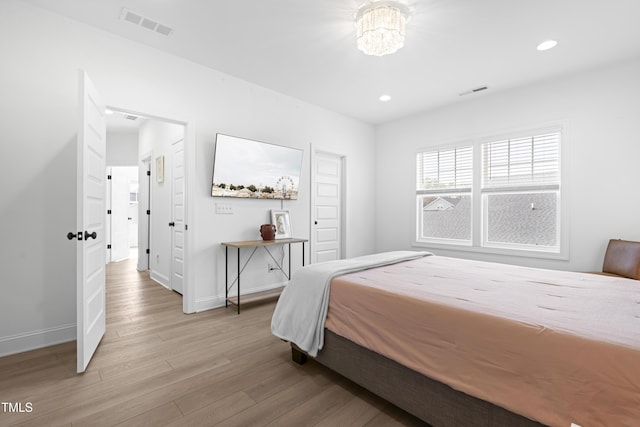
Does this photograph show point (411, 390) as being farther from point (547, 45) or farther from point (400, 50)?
point (547, 45)

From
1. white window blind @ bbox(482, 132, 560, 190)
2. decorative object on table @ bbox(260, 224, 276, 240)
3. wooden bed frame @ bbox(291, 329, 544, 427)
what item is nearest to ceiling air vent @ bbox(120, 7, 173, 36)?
decorative object on table @ bbox(260, 224, 276, 240)

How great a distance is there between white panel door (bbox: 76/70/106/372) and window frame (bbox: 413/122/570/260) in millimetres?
4322

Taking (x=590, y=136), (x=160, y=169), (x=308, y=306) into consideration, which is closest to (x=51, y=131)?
(x=160, y=169)

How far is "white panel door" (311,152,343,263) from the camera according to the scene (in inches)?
185

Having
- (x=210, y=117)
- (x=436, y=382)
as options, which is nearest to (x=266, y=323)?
(x=436, y=382)

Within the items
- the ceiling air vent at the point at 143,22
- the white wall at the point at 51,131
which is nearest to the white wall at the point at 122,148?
the white wall at the point at 51,131

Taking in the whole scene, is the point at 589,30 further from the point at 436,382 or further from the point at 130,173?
the point at 130,173

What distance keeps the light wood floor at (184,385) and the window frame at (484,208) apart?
317 centimetres

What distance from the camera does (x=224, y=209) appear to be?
3590mm

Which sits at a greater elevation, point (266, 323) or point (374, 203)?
point (374, 203)

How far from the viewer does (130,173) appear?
731 centimetres

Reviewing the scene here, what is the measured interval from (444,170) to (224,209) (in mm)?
3443

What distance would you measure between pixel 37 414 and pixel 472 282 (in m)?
2.75

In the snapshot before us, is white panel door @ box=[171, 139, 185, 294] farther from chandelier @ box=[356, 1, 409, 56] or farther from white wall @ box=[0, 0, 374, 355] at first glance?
chandelier @ box=[356, 1, 409, 56]
